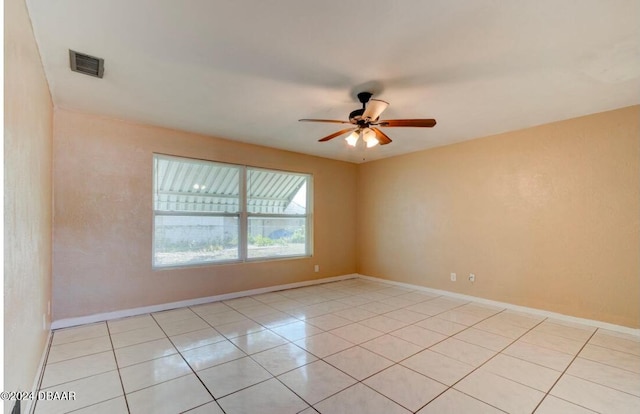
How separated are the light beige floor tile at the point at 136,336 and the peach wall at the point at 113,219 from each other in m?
0.67

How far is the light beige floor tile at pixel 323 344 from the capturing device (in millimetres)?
2666

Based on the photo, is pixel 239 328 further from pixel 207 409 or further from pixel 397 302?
pixel 397 302

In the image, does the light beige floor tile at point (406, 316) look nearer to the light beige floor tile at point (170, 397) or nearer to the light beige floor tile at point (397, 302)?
the light beige floor tile at point (397, 302)

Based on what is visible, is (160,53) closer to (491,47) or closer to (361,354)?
(491,47)

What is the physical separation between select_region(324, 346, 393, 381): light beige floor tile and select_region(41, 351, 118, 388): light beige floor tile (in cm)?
181

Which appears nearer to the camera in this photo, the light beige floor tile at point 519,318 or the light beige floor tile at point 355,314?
the light beige floor tile at point 519,318

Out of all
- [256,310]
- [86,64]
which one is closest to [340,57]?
[86,64]

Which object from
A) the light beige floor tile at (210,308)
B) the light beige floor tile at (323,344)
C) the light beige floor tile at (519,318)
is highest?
the light beige floor tile at (323,344)

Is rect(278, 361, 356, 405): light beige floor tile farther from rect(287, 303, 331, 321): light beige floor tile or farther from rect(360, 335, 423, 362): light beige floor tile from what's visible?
rect(287, 303, 331, 321): light beige floor tile

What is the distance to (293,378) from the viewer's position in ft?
7.27

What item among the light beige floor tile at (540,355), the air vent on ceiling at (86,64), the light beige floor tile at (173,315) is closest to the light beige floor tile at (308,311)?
the light beige floor tile at (173,315)

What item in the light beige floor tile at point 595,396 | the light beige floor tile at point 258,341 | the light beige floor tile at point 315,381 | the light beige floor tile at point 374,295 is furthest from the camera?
the light beige floor tile at point 374,295

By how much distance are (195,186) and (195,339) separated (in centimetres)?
220

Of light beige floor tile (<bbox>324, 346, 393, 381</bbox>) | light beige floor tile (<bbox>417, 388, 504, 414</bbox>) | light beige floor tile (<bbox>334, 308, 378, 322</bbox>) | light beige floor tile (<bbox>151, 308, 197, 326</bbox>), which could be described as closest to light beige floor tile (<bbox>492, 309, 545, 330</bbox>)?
light beige floor tile (<bbox>334, 308, 378, 322</bbox>)
